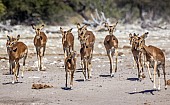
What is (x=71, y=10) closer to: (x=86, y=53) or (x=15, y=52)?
(x=86, y=53)

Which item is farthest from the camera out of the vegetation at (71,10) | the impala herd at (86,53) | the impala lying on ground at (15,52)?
the vegetation at (71,10)

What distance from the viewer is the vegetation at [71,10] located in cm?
6072

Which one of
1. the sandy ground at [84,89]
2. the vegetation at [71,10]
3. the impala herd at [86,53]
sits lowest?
the sandy ground at [84,89]

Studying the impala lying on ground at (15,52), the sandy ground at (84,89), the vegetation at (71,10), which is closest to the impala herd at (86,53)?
the impala lying on ground at (15,52)

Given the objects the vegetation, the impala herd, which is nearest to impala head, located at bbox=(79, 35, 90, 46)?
the impala herd

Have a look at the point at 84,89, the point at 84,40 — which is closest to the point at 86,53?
the point at 84,40

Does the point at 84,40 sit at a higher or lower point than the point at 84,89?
higher

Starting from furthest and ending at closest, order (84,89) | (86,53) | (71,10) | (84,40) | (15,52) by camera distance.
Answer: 1. (71,10)
2. (84,40)
3. (86,53)
4. (15,52)
5. (84,89)

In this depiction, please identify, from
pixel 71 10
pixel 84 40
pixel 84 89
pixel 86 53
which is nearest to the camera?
pixel 84 89

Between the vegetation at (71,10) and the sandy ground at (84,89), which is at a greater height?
the vegetation at (71,10)

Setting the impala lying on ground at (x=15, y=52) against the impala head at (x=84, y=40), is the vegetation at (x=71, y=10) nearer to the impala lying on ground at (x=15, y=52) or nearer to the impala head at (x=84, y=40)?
the impala head at (x=84, y=40)

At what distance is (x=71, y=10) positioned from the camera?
68.5 metres

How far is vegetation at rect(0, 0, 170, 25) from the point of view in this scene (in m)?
60.7

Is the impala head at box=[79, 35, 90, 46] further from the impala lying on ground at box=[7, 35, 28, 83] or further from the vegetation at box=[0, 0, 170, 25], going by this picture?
the vegetation at box=[0, 0, 170, 25]
